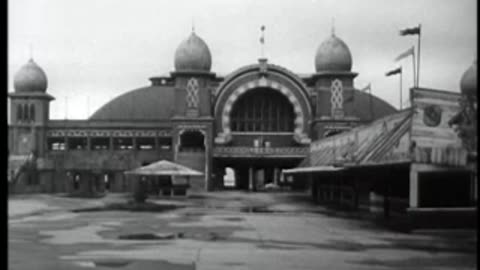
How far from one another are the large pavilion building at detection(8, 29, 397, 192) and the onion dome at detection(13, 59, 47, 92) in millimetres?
86

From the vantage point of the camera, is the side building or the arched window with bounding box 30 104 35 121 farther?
the arched window with bounding box 30 104 35 121

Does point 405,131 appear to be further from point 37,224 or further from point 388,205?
point 37,224

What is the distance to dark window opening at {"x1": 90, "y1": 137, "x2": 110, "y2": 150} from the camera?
2459 inches

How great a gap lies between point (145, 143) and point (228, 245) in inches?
1921

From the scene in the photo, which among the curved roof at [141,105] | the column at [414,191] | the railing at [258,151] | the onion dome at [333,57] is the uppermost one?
the onion dome at [333,57]

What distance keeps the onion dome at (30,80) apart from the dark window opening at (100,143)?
20.7 feet

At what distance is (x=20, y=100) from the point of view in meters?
60.2

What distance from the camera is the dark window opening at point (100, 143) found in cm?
6247

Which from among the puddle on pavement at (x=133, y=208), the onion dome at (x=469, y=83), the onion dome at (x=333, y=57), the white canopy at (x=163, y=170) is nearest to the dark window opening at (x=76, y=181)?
the white canopy at (x=163, y=170)

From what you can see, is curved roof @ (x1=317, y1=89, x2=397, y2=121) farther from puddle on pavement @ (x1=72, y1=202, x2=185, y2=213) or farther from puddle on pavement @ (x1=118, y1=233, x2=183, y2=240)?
puddle on pavement @ (x1=118, y1=233, x2=183, y2=240)

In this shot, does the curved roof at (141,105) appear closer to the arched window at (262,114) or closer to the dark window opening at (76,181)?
A: the dark window opening at (76,181)

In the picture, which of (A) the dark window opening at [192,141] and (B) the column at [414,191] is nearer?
(B) the column at [414,191]

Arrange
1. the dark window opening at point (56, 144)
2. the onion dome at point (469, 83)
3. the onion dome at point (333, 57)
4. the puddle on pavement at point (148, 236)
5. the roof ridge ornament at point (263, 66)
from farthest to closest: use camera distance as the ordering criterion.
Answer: the dark window opening at point (56, 144) < the onion dome at point (333, 57) < the roof ridge ornament at point (263, 66) < the puddle on pavement at point (148, 236) < the onion dome at point (469, 83)

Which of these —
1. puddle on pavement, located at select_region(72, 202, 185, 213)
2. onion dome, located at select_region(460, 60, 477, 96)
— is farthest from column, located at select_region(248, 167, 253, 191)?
onion dome, located at select_region(460, 60, 477, 96)
